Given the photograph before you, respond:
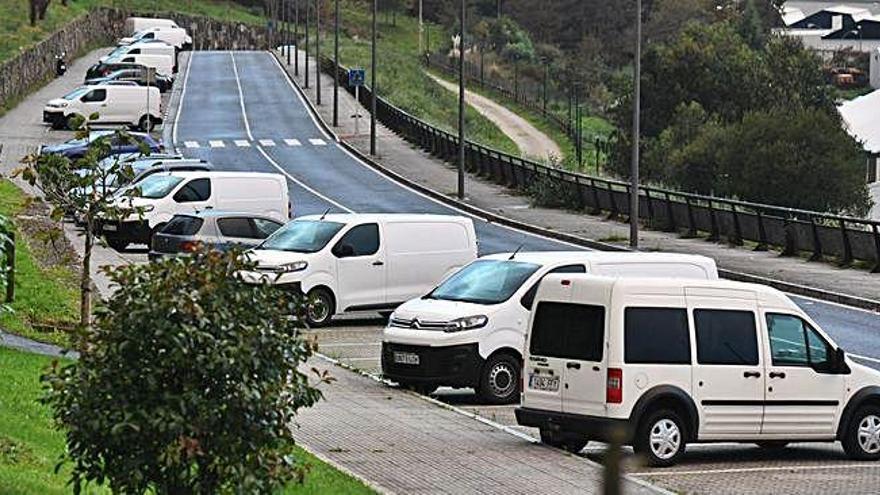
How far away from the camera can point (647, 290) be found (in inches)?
669

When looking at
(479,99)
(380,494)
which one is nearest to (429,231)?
(380,494)

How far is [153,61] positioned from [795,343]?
80.8 m

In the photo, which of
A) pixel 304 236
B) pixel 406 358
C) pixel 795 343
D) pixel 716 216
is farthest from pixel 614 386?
pixel 716 216

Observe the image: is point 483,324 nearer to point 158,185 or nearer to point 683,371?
point 683,371

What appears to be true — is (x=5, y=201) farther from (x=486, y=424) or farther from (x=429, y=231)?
(x=486, y=424)

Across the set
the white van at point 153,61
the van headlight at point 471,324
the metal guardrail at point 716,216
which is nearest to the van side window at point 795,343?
Result: the van headlight at point 471,324

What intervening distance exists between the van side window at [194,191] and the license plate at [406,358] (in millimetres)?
18229

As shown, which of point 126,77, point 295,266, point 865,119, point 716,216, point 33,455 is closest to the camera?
point 33,455

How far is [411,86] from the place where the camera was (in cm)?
11606

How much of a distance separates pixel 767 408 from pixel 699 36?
99.3 meters

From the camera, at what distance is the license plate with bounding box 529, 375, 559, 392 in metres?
17.4

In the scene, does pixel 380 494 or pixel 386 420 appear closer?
pixel 380 494

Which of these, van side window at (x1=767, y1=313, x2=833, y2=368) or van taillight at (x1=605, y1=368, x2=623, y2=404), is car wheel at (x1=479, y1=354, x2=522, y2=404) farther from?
van taillight at (x1=605, y1=368, x2=623, y2=404)

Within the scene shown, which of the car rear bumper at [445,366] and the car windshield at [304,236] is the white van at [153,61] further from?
the car rear bumper at [445,366]
